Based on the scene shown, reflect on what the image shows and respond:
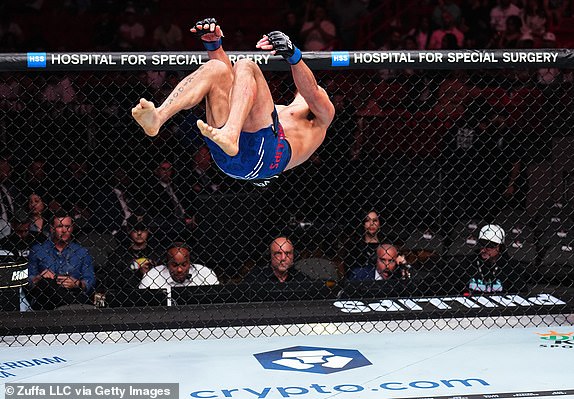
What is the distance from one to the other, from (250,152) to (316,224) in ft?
7.94

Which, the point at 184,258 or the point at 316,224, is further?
the point at 316,224

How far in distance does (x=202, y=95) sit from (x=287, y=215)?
2901 mm

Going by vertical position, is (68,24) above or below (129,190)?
above

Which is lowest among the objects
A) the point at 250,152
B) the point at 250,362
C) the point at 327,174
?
the point at 250,362

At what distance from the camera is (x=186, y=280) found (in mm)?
5738

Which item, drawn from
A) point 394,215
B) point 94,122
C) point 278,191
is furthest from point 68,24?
point 394,215

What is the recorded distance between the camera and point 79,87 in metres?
7.19

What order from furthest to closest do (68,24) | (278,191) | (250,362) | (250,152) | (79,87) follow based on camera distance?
(68,24) → (79,87) → (278,191) → (250,362) → (250,152)

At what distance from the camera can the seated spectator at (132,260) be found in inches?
218

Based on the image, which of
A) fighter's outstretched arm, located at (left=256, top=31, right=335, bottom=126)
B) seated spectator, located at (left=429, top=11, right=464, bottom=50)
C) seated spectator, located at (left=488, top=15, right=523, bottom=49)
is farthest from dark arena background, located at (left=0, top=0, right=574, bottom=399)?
seated spectator, located at (left=429, top=11, right=464, bottom=50)

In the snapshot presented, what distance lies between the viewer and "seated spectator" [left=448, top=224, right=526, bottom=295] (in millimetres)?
5680

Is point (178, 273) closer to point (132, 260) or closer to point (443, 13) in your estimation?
point (132, 260)

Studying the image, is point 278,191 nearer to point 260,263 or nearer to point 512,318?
point 260,263

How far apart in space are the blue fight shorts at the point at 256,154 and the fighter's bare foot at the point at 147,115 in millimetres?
467
